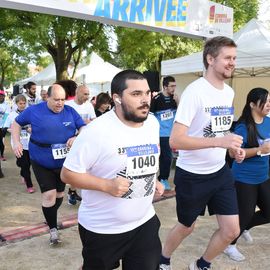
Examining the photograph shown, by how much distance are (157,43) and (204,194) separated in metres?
16.3

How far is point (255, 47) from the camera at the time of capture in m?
8.47

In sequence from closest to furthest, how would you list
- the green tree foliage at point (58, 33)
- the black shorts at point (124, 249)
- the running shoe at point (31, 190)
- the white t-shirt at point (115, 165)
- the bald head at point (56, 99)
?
the white t-shirt at point (115, 165) < the black shorts at point (124, 249) < the bald head at point (56, 99) < the running shoe at point (31, 190) < the green tree foliage at point (58, 33)

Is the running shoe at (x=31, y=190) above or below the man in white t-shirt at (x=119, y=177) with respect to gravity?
below

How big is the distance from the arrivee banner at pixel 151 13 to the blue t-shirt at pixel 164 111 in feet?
4.03

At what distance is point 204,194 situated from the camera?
3158 millimetres

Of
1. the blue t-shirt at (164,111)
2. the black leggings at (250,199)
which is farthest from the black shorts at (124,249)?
the blue t-shirt at (164,111)

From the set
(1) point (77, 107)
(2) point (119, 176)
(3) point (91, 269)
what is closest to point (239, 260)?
(3) point (91, 269)

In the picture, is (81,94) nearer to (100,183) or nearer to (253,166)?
(253,166)

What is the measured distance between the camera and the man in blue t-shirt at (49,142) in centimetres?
411

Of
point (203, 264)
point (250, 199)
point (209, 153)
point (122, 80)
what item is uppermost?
point (122, 80)

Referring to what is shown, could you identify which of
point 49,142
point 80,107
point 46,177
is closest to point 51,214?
point 46,177

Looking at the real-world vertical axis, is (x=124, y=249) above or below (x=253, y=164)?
below

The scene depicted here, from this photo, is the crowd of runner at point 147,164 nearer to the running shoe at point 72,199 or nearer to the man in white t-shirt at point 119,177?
the man in white t-shirt at point 119,177

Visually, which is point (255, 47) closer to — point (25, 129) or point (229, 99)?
point (25, 129)
